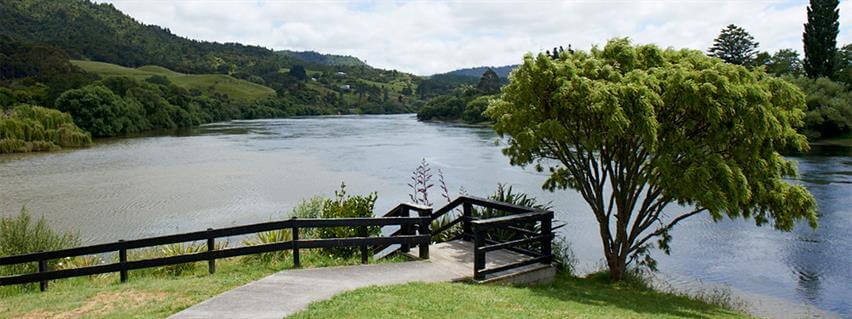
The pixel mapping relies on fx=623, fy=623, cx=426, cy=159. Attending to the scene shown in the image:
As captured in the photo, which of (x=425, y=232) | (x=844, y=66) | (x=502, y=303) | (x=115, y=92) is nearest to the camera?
(x=502, y=303)

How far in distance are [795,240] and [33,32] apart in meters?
227

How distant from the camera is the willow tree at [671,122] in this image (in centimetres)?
1179

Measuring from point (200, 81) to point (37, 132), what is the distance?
116 metres

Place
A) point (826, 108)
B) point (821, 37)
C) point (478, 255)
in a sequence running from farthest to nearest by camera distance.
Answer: point (821, 37) → point (826, 108) → point (478, 255)

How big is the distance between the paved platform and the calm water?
7.35m

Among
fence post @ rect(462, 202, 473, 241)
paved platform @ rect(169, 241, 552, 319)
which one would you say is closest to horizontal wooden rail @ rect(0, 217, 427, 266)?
paved platform @ rect(169, 241, 552, 319)

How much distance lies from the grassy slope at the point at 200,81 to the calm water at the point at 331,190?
10408 cm

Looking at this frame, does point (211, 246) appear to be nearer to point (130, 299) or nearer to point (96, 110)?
point (130, 299)

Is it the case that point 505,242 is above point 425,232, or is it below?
below

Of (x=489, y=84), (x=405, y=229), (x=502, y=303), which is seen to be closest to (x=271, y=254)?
(x=405, y=229)

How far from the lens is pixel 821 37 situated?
210ft

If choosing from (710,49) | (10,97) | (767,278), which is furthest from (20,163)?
(710,49)

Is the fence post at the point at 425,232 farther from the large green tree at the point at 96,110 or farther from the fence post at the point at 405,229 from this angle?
the large green tree at the point at 96,110

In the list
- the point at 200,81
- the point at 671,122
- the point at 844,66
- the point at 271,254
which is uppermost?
the point at 200,81
